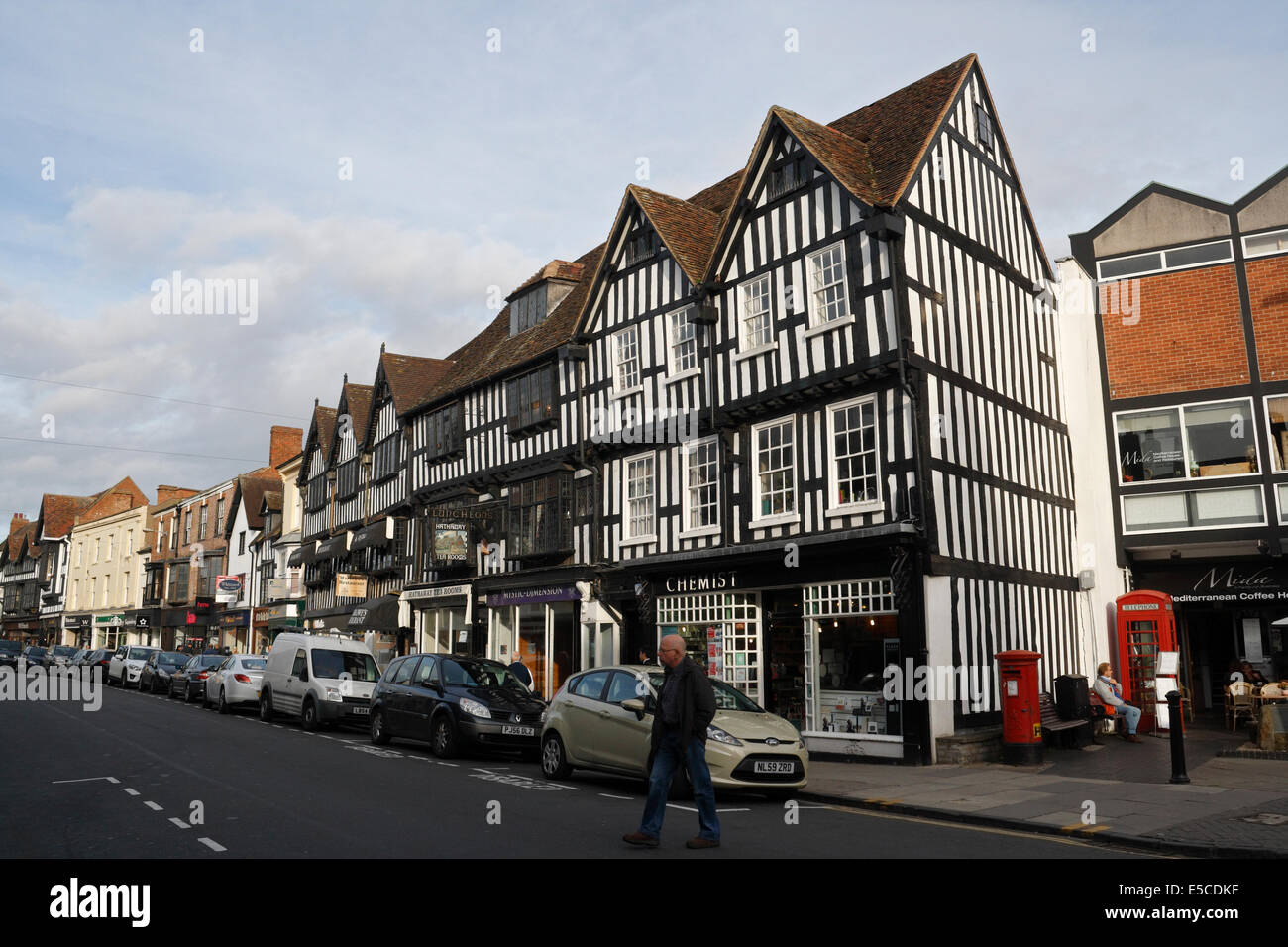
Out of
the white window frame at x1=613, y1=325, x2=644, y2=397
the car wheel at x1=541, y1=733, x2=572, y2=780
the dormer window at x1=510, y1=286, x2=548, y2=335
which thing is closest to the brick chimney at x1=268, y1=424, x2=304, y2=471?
the dormer window at x1=510, y1=286, x2=548, y2=335

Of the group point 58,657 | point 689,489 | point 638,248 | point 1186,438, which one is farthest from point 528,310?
point 58,657

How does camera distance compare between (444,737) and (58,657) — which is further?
(58,657)

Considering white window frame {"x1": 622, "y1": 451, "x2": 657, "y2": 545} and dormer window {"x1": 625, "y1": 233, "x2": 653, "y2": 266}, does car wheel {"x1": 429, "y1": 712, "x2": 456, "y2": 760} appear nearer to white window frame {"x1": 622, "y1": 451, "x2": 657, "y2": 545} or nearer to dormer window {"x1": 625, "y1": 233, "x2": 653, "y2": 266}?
white window frame {"x1": 622, "y1": 451, "x2": 657, "y2": 545}

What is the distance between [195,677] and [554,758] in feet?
67.6

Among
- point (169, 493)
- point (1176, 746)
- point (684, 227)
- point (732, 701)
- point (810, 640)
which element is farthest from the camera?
point (169, 493)

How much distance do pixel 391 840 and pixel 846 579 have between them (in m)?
9.98

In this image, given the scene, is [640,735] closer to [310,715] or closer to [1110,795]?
[1110,795]

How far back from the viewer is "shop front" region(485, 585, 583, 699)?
23547 millimetres

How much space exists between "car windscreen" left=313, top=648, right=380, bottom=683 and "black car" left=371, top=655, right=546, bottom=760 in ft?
10.9

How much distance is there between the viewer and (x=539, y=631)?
24781mm

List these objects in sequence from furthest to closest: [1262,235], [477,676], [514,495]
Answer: [514,495], [1262,235], [477,676]

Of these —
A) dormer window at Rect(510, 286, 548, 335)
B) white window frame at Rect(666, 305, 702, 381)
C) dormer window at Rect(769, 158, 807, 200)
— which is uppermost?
dormer window at Rect(510, 286, 548, 335)

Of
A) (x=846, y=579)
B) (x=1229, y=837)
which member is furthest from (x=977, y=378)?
(x=1229, y=837)

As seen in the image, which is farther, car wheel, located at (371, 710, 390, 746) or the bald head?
car wheel, located at (371, 710, 390, 746)
